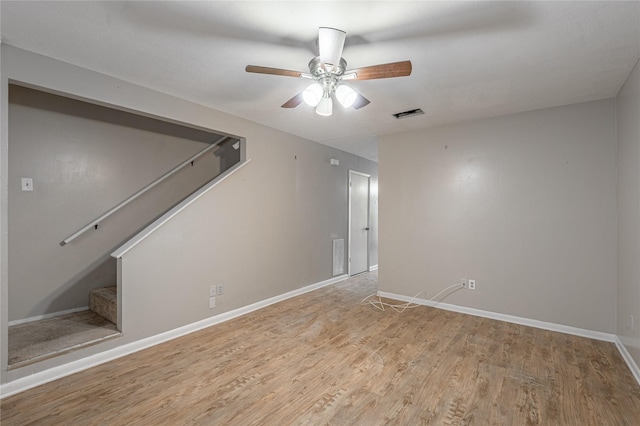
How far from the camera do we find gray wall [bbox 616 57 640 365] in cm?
228

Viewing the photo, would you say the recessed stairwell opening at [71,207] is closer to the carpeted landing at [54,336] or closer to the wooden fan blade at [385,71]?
the carpeted landing at [54,336]

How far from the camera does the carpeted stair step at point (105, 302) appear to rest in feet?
9.36

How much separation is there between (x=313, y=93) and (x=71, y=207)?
298 centimetres

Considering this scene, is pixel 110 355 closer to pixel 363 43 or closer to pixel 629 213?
pixel 363 43

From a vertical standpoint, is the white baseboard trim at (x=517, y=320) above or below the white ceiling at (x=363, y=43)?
below

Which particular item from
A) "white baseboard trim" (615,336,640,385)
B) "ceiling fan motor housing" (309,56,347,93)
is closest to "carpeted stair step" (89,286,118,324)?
"ceiling fan motor housing" (309,56,347,93)

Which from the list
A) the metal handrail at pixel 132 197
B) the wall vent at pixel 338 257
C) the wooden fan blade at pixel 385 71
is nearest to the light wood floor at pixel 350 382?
the metal handrail at pixel 132 197

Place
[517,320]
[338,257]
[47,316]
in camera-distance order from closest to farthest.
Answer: [47,316]
[517,320]
[338,257]

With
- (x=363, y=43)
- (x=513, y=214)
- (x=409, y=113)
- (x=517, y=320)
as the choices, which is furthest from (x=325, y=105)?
(x=517, y=320)

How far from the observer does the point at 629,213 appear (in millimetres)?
2484

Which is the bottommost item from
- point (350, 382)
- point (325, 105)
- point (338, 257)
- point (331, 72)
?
point (350, 382)

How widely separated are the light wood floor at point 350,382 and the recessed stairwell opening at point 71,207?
0.60m

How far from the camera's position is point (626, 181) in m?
2.58

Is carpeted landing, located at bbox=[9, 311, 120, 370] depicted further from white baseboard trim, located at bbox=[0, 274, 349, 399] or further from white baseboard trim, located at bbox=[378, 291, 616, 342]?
white baseboard trim, located at bbox=[378, 291, 616, 342]
